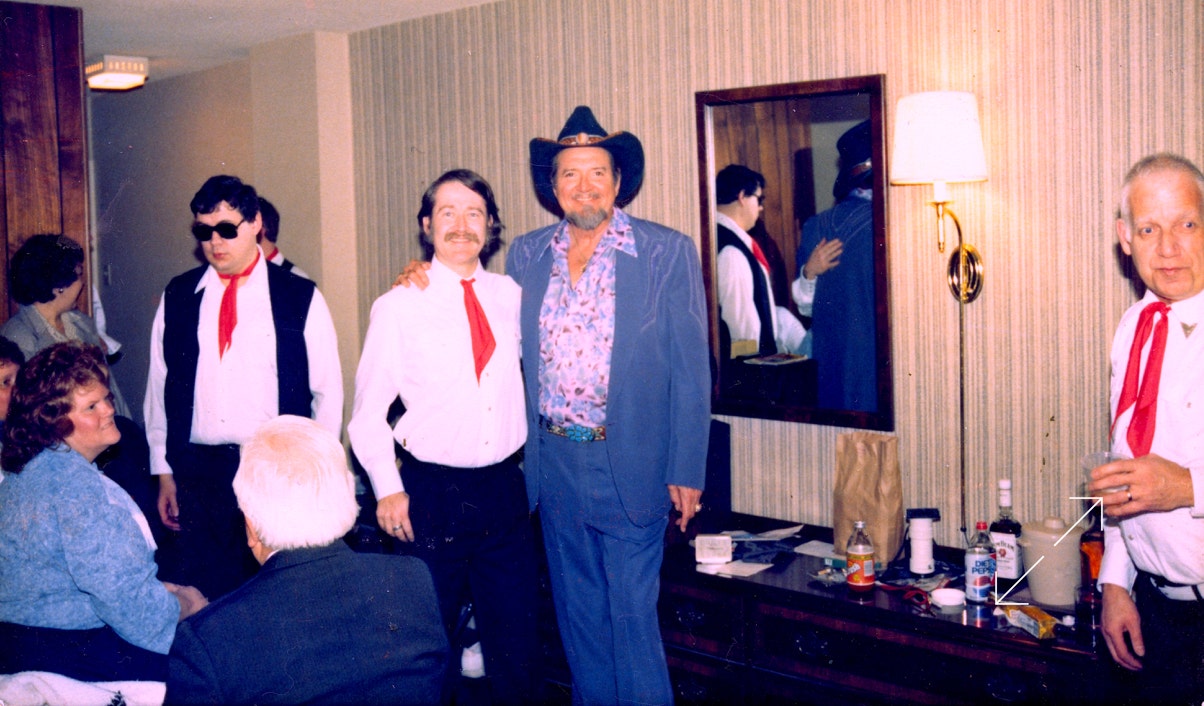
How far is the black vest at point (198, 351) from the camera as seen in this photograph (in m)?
3.24

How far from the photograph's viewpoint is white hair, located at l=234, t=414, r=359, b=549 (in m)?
1.80

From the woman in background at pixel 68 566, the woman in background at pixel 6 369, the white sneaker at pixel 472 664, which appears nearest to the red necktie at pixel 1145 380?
the woman in background at pixel 68 566

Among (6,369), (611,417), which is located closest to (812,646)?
(611,417)

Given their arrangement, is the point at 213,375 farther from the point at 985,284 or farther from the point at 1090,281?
the point at 1090,281

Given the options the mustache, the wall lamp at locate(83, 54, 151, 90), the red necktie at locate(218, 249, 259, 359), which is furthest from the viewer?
the wall lamp at locate(83, 54, 151, 90)

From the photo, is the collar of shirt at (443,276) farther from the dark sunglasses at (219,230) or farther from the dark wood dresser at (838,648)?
the dark wood dresser at (838,648)

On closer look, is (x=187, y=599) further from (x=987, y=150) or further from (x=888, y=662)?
(x=987, y=150)

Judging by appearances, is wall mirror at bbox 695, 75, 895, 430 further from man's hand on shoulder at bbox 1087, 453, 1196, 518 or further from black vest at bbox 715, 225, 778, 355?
man's hand on shoulder at bbox 1087, 453, 1196, 518

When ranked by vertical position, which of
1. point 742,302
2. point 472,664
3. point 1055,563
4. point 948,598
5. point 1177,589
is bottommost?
point 472,664

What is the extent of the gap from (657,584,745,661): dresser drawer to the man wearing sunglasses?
123 centimetres

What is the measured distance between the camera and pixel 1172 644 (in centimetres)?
212

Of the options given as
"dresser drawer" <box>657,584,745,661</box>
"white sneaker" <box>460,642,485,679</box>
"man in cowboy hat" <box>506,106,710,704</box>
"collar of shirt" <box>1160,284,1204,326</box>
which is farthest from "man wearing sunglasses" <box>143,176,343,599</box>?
"collar of shirt" <box>1160,284,1204,326</box>

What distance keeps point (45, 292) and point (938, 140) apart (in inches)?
135

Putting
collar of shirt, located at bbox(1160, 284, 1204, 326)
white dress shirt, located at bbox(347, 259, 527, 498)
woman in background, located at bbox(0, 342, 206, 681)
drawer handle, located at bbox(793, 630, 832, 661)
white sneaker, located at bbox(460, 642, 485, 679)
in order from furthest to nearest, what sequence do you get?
1. white sneaker, located at bbox(460, 642, 485, 679)
2. drawer handle, located at bbox(793, 630, 832, 661)
3. white dress shirt, located at bbox(347, 259, 527, 498)
4. woman in background, located at bbox(0, 342, 206, 681)
5. collar of shirt, located at bbox(1160, 284, 1204, 326)
